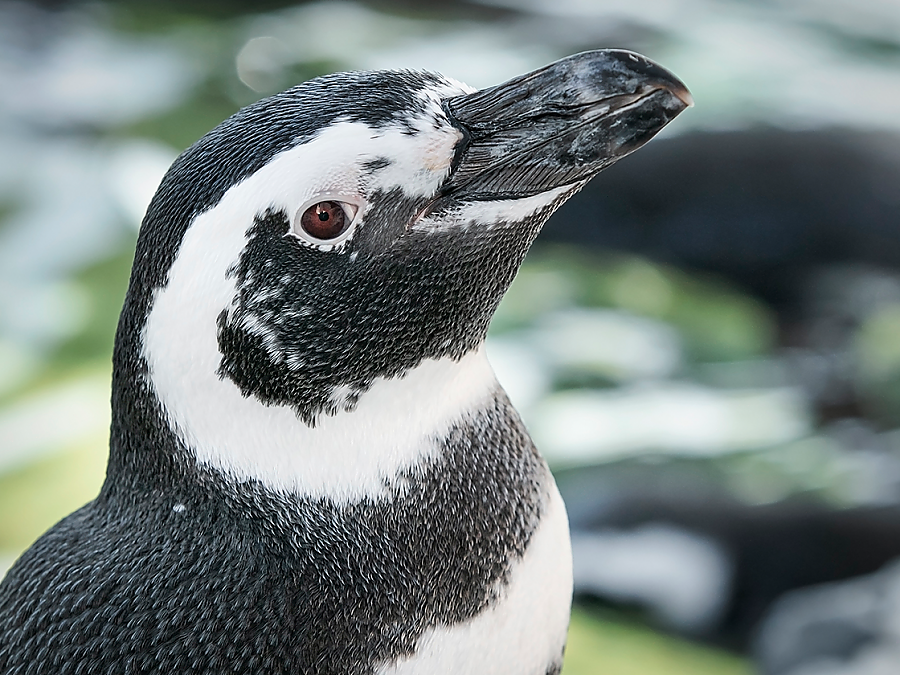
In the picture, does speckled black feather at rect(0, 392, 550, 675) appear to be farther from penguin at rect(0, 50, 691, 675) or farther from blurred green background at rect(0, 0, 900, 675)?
blurred green background at rect(0, 0, 900, 675)

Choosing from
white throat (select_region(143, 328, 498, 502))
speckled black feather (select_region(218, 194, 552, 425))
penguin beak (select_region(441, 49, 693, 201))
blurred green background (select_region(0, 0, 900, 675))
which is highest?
penguin beak (select_region(441, 49, 693, 201))

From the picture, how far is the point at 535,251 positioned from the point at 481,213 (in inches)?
65.3

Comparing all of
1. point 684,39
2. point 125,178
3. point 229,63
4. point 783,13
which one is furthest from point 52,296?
point 783,13

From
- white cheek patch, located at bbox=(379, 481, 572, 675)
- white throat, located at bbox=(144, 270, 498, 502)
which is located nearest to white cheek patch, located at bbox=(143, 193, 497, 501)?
white throat, located at bbox=(144, 270, 498, 502)

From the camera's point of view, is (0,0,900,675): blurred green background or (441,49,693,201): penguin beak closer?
(441,49,693,201): penguin beak

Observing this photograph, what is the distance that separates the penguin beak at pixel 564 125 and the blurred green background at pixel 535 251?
945 mm

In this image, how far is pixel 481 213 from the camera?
2.09ft

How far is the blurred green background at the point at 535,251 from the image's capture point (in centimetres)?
166

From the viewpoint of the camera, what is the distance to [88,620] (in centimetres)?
65

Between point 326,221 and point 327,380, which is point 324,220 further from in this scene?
point 327,380

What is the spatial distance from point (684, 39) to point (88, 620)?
2.70 meters

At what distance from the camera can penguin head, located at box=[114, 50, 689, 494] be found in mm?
612

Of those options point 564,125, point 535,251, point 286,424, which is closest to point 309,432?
point 286,424

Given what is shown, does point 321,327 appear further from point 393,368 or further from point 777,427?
point 777,427
